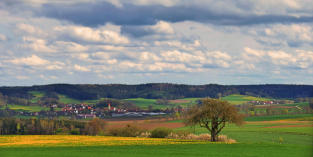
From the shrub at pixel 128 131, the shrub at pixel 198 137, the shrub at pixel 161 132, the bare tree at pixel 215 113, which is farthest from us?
the shrub at pixel 128 131

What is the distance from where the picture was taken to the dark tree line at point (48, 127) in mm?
127375

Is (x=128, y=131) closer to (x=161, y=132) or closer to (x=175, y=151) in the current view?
(x=161, y=132)

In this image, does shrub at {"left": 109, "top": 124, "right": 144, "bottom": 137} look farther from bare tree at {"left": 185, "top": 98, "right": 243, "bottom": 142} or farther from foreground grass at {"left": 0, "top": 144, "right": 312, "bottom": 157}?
foreground grass at {"left": 0, "top": 144, "right": 312, "bottom": 157}

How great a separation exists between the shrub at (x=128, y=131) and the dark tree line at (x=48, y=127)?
91.2ft

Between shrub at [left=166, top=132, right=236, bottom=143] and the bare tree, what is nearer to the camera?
the bare tree

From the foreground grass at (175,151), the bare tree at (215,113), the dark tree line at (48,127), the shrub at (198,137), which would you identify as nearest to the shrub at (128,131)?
the shrub at (198,137)

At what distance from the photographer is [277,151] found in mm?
52406

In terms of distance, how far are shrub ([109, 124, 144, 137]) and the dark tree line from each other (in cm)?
2781

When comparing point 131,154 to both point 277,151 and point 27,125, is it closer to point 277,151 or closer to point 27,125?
point 277,151

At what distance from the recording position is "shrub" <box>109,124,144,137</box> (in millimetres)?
94250

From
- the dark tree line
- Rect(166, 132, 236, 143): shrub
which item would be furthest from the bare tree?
the dark tree line

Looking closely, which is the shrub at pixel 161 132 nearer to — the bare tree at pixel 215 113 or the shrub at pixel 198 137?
the shrub at pixel 198 137

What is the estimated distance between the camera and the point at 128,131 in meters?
95.4

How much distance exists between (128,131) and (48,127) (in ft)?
175
